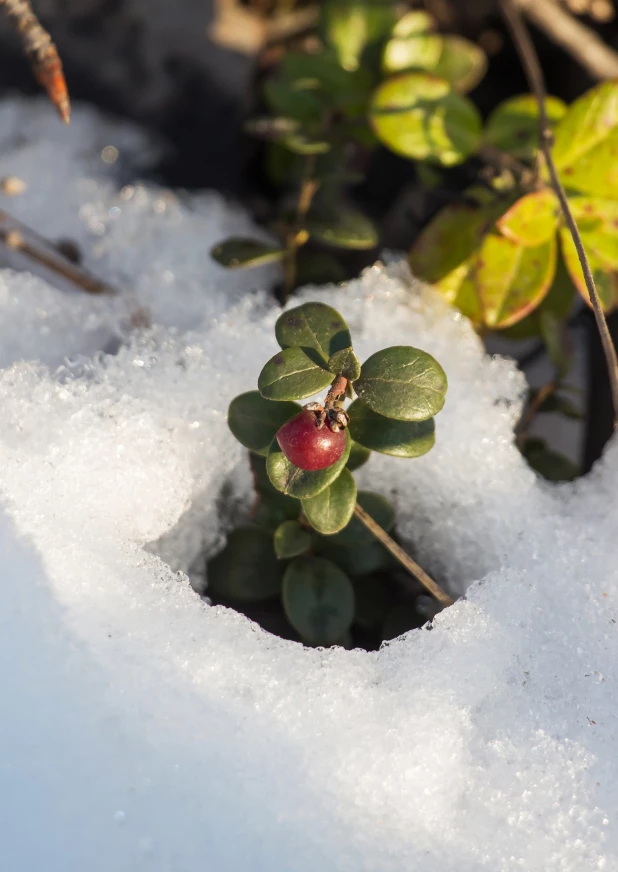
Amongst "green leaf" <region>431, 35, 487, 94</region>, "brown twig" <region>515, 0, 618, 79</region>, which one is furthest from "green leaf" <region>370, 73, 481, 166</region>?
"brown twig" <region>515, 0, 618, 79</region>

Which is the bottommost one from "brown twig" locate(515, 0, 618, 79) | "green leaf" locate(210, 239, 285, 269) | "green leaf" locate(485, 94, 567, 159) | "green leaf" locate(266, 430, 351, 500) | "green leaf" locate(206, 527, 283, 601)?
"green leaf" locate(206, 527, 283, 601)

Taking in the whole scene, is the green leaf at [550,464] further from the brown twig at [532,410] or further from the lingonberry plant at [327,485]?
the lingonberry plant at [327,485]

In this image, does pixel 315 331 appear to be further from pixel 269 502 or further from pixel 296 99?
pixel 296 99

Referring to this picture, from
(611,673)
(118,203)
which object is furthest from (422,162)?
(611,673)

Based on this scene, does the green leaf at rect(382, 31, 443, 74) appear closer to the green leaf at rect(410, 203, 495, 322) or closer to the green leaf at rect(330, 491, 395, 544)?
the green leaf at rect(410, 203, 495, 322)

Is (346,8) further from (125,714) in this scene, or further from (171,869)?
(171,869)

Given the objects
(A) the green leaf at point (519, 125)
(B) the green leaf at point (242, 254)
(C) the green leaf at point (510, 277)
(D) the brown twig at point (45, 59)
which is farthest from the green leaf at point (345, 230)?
(D) the brown twig at point (45, 59)
